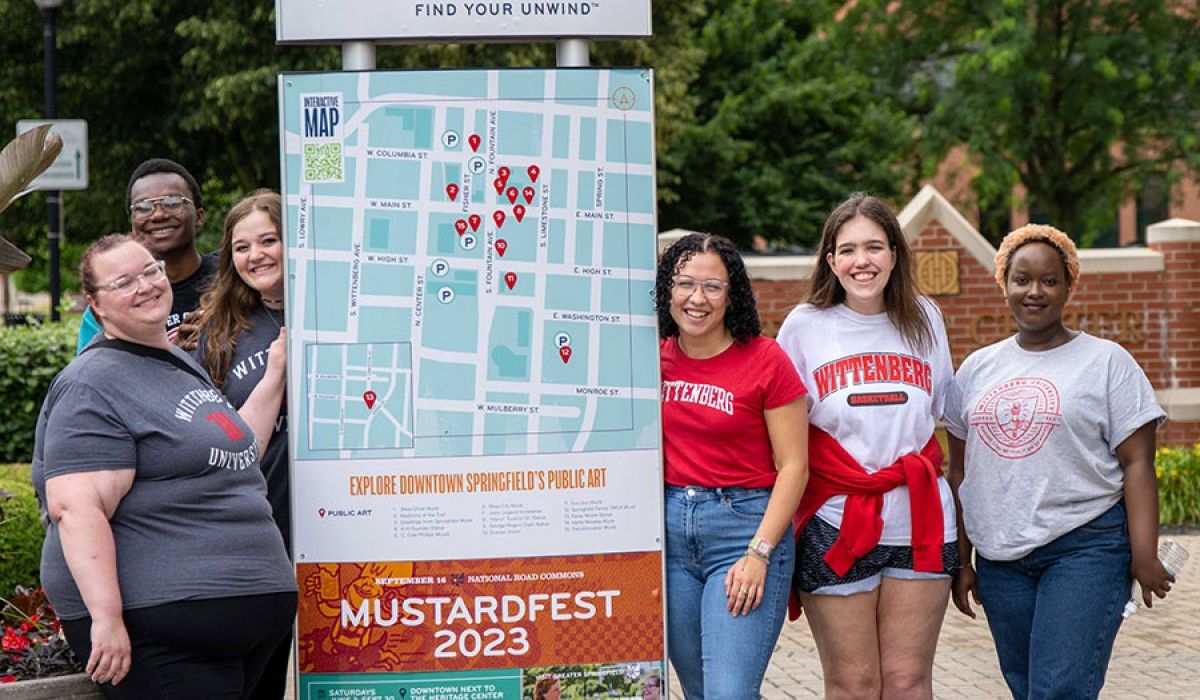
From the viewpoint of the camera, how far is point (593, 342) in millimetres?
4301

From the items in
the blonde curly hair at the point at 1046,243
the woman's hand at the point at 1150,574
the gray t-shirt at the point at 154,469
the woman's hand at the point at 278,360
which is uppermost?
the blonde curly hair at the point at 1046,243

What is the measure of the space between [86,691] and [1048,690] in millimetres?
2840

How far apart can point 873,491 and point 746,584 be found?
1.50ft

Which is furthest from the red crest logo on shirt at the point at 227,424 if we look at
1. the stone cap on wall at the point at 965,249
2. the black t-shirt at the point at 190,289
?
the stone cap on wall at the point at 965,249

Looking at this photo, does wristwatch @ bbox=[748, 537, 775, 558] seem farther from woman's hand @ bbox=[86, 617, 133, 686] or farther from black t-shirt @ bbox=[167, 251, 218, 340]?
black t-shirt @ bbox=[167, 251, 218, 340]

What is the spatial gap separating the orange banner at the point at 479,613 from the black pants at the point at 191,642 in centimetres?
37

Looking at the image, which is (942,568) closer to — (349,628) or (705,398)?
(705,398)

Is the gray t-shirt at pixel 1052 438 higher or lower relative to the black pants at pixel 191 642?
higher

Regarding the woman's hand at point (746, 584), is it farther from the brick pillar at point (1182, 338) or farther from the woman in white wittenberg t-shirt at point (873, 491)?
the brick pillar at point (1182, 338)

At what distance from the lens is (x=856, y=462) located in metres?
4.28

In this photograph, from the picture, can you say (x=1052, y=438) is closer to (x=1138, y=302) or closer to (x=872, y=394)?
(x=872, y=394)

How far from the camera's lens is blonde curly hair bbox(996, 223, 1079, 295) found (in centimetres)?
446

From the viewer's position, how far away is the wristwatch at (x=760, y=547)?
4.15m

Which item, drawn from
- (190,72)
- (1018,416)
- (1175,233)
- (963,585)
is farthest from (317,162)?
(190,72)
